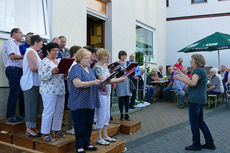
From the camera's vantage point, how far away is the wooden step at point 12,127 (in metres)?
4.28

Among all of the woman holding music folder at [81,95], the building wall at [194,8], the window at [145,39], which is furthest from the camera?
the building wall at [194,8]

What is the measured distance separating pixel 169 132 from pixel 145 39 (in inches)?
302

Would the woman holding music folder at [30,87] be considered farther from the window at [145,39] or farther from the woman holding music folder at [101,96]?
the window at [145,39]

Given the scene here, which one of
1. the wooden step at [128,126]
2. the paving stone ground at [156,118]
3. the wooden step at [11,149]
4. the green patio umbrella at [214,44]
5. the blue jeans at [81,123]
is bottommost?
the paving stone ground at [156,118]

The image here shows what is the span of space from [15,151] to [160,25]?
11.7 metres

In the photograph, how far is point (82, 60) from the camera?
141 inches

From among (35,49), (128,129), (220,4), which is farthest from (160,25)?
(35,49)

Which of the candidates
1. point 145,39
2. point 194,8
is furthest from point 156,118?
point 194,8

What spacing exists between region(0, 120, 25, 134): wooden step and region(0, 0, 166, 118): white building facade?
0.64m

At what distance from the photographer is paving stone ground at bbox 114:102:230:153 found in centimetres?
455

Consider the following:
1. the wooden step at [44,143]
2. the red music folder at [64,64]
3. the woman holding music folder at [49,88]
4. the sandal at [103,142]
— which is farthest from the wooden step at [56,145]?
the red music folder at [64,64]

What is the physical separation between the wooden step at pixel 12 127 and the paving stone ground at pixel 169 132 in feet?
6.82

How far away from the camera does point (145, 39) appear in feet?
41.2

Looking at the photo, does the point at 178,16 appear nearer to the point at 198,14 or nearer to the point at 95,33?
the point at 198,14
